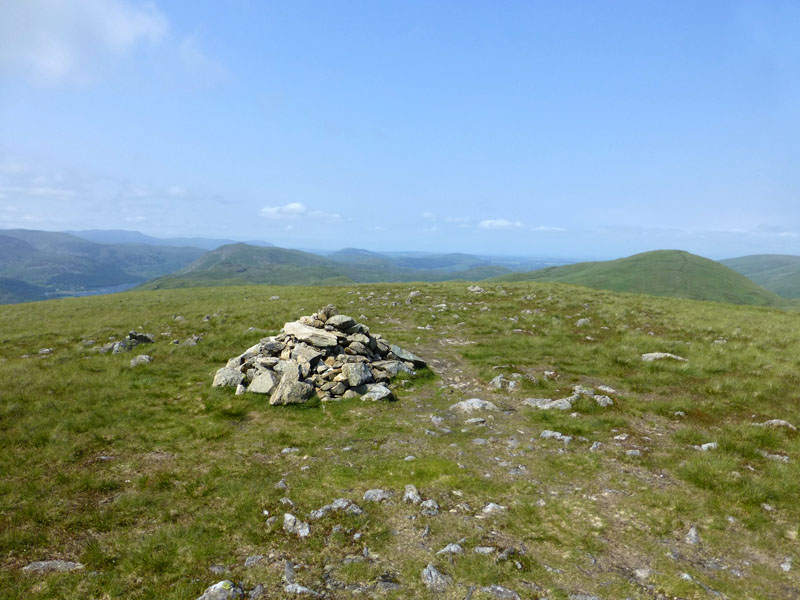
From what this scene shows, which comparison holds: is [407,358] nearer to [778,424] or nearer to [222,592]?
[222,592]

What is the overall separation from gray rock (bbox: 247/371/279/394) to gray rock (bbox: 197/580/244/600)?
908cm

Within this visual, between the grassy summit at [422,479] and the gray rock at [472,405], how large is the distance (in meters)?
0.41

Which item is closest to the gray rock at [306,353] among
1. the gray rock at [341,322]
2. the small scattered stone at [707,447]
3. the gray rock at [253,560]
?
the gray rock at [341,322]

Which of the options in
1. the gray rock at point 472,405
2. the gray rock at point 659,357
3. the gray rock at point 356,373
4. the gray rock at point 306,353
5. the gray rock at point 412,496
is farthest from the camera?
the gray rock at point 659,357

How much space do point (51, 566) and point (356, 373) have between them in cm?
1018

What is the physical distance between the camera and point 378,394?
14.9m

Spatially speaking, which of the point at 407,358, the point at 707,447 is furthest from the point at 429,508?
the point at 407,358

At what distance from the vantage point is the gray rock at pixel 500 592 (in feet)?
20.2

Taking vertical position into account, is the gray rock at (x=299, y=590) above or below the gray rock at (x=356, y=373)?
below

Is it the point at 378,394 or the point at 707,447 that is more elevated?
the point at 707,447

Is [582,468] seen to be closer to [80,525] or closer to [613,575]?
[613,575]

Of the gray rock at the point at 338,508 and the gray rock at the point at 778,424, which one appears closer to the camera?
the gray rock at the point at 338,508

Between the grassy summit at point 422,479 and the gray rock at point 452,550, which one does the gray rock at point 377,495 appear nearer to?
the grassy summit at point 422,479

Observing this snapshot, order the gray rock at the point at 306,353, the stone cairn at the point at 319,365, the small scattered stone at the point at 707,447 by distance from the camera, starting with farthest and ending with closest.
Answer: the gray rock at the point at 306,353
the stone cairn at the point at 319,365
the small scattered stone at the point at 707,447
